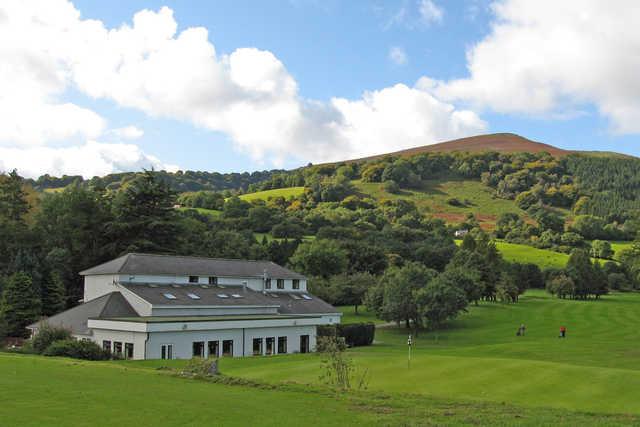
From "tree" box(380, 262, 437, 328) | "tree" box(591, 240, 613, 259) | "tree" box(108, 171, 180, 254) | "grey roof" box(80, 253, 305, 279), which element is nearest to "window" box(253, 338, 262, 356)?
"grey roof" box(80, 253, 305, 279)

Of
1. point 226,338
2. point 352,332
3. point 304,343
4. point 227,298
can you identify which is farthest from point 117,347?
point 352,332

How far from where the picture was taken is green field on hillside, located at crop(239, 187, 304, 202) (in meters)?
165

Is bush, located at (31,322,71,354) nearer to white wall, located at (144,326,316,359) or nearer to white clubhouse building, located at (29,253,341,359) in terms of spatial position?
white clubhouse building, located at (29,253,341,359)

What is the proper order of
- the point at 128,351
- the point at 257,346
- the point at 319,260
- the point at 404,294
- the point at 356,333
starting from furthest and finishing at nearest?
the point at 319,260 < the point at 404,294 < the point at 356,333 < the point at 257,346 < the point at 128,351

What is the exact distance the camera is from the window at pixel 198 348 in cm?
3962

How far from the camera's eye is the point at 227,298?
48812mm

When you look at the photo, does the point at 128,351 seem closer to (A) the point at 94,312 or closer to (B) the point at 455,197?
(A) the point at 94,312

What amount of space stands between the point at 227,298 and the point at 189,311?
16.4ft

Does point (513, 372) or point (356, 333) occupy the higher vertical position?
point (513, 372)

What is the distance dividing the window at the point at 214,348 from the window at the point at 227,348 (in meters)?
0.51

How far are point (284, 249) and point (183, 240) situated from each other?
31184 millimetres

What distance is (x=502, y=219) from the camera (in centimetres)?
15262

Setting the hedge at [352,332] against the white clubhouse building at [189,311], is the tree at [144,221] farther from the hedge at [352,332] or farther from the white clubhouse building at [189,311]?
the hedge at [352,332]

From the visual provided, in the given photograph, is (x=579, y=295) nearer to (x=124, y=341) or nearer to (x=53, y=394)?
(x=124, y=341)
